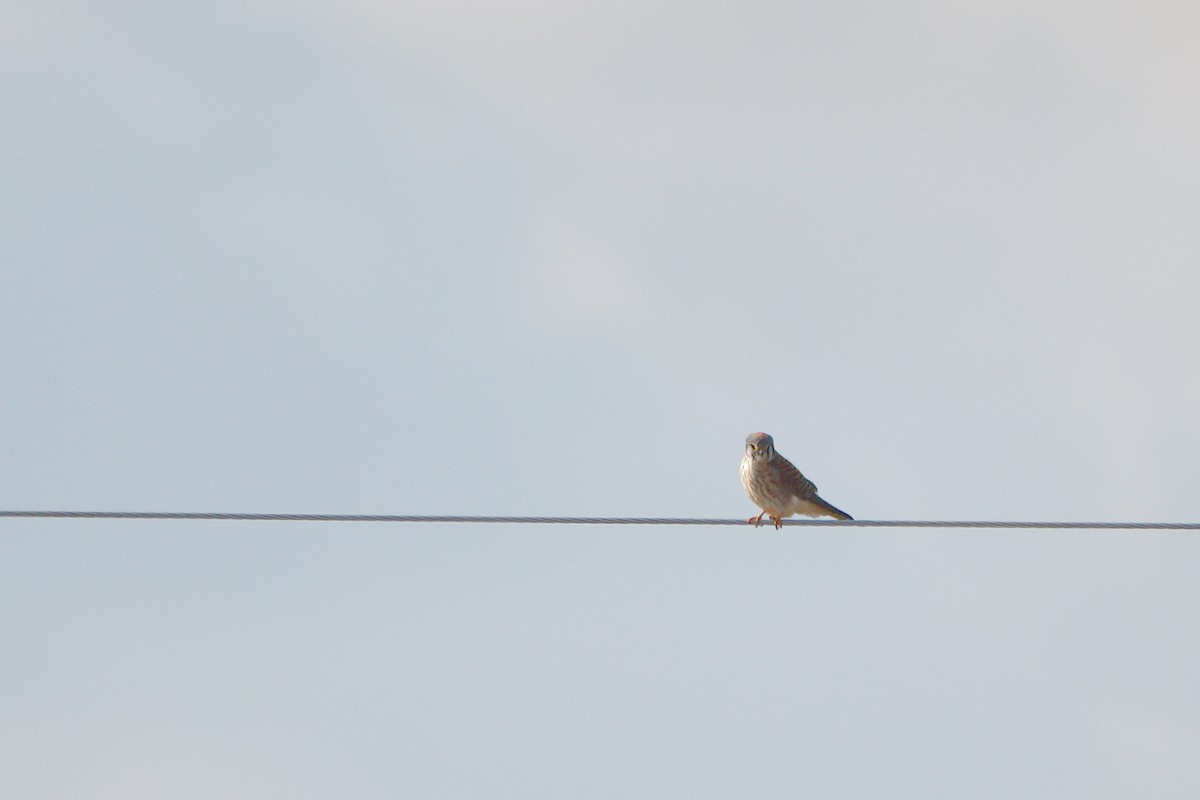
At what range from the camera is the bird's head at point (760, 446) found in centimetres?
1961

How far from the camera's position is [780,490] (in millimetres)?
19375

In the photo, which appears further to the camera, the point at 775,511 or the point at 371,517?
the point at 775,511

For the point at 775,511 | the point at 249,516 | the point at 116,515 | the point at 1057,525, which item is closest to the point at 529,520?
the point at 249,516

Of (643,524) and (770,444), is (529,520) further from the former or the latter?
(770,444)

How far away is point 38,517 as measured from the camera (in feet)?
42.7

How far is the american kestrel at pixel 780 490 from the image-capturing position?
19328mm

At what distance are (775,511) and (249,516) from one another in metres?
7.68

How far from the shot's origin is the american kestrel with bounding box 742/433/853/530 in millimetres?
19328

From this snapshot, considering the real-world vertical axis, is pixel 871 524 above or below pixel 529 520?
above

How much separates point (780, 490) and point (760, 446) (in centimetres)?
56

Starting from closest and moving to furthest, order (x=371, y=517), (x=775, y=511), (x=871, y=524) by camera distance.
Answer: (x=371, y=517) → (x=871, y=524) → (x=775, y=511)

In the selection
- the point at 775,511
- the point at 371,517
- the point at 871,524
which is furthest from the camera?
the point at 775,511

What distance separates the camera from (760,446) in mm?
19656

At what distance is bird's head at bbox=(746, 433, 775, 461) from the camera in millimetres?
19609
